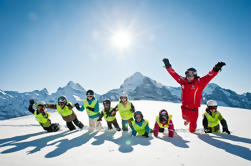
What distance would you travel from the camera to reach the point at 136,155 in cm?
250

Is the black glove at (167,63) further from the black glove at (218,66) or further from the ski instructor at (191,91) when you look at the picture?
the black glove at (218,66)

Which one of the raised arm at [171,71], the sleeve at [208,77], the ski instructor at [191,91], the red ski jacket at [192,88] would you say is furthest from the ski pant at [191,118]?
the raised arm at [171,71]

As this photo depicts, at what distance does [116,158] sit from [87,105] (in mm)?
3504

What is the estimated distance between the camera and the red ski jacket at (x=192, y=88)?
428 centimetres

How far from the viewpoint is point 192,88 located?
4383mm

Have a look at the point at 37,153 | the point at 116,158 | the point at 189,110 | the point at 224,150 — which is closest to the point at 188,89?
the point at 189,110

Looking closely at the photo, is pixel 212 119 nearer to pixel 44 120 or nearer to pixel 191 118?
pixel 191 118

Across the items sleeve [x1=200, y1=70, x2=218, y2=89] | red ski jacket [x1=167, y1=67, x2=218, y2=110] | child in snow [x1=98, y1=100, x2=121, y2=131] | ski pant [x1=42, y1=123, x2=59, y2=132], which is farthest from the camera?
child in snow [x1=98, y1=100, x2=121, y2=131]

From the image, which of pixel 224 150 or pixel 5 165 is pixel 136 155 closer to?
pixel 224 150

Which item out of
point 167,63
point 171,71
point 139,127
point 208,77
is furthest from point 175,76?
point 139,127

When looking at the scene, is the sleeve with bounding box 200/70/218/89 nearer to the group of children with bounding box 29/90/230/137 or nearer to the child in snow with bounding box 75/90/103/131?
the group of children with bounding box 29/90/230/137

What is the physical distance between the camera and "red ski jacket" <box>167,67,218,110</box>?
4.28 m

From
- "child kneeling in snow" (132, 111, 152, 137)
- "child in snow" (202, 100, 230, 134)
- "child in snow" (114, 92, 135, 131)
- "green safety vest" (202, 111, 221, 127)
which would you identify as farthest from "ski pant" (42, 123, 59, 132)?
"green safety vest" (202, 111, 221, 127)

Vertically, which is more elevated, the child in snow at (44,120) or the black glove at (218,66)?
the black glove at (218,66)
